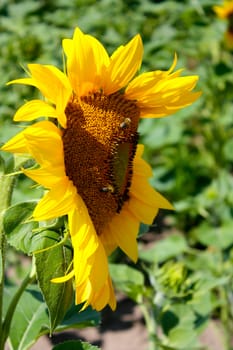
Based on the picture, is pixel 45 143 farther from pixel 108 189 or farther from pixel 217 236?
pixel 217 236

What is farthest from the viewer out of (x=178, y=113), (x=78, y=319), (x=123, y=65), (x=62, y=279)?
(x=178, y=113)

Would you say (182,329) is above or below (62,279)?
below

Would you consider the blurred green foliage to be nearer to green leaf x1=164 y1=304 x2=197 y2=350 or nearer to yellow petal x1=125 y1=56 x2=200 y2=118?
green leaf x1=164 y1=304 x2=197 y2=350

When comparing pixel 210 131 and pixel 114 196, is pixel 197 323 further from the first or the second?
pixel 210 131

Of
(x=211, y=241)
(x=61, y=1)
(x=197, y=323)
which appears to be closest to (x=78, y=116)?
(x=197, y=323)

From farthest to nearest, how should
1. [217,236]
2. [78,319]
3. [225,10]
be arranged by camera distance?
1. [225,10]
2. [217,236]
3. [78,319]

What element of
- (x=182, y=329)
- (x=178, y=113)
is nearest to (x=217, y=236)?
(x=178, y=113)

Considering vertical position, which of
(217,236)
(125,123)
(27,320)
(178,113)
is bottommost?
(217,236)

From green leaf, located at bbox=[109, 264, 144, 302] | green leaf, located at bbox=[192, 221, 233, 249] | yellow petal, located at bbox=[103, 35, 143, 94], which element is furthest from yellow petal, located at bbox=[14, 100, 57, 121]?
green leaf, located at bbox=[192, 221, 233, 249]
